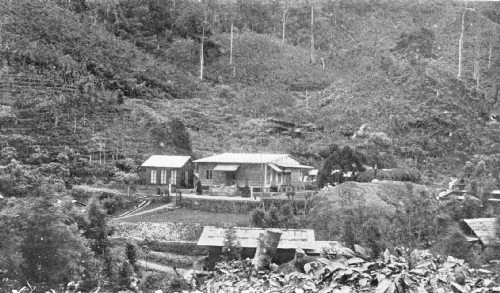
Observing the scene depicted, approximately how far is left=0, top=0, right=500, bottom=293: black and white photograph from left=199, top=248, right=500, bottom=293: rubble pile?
1 cm

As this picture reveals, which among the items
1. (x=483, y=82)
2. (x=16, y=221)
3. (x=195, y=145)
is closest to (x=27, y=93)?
(x=195, y=145)

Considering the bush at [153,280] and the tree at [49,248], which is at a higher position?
the tree at [49,248]

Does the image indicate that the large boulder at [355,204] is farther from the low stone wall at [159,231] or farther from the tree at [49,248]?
the tree at [49,248]

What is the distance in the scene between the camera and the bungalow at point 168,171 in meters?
12.5

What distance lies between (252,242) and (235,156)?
4503 millimetres

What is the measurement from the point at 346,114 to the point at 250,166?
6.86 m

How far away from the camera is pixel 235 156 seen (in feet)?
42.3

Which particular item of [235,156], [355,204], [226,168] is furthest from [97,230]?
[355,204]

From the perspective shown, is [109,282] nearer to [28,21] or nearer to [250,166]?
[250,166]

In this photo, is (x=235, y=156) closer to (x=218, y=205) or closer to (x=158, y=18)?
(x=218, y=205)

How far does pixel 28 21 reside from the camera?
19.3m

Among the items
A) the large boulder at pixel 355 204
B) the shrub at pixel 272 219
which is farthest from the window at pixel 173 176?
the large boulder at pixel 355 204

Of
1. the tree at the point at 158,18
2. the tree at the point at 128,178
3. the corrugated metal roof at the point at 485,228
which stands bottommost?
the corrugated metal roof at the point at 485,228

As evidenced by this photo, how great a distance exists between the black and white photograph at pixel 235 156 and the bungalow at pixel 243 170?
1.5 inches
